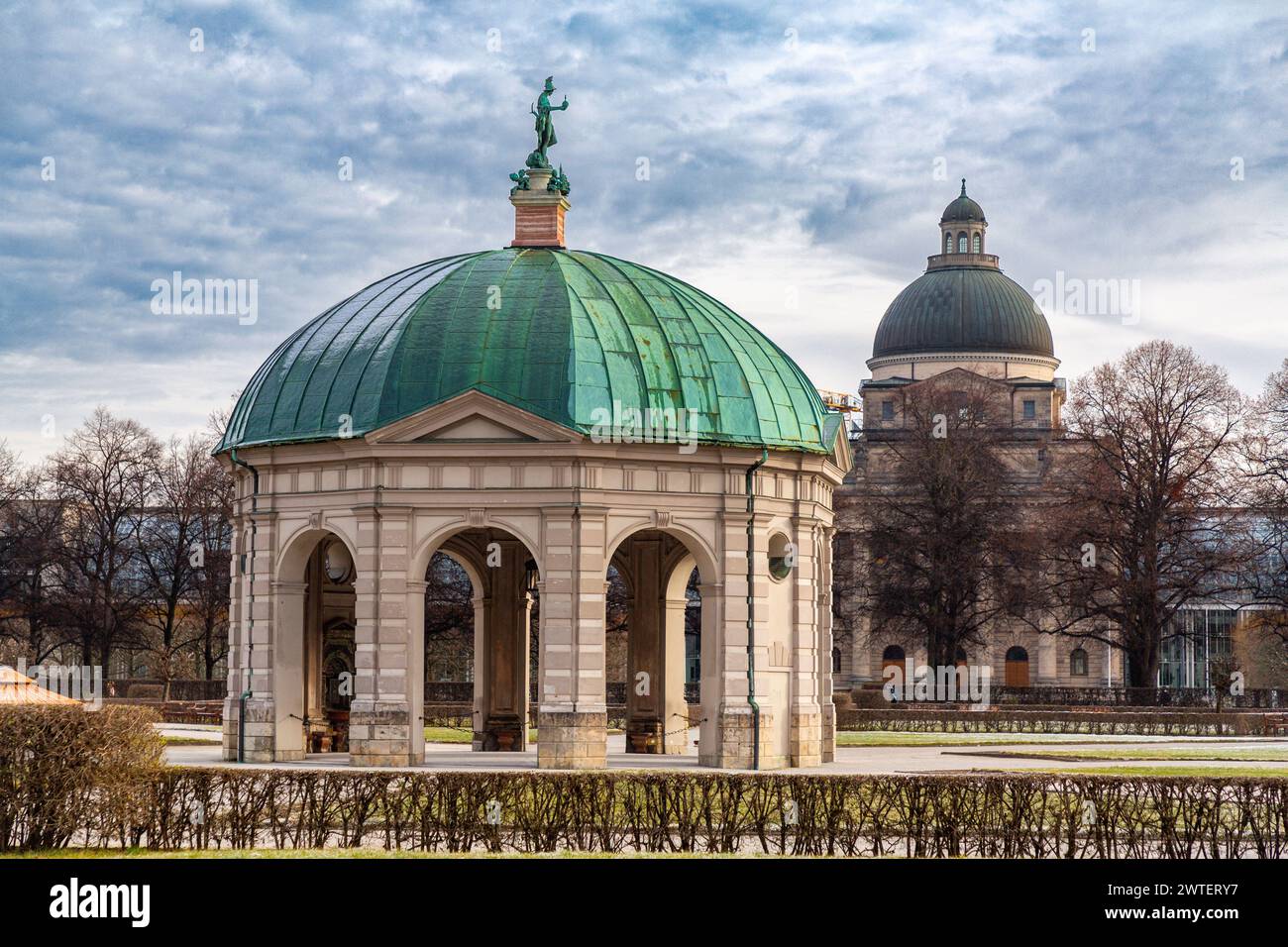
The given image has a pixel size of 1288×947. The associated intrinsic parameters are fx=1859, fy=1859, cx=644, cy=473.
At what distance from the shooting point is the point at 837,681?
110m

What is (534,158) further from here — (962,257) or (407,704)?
(962,257)

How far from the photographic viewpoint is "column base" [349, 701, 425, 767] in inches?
1470

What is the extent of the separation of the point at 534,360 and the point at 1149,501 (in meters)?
41.2

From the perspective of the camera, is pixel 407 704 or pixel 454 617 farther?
pixel 454 617

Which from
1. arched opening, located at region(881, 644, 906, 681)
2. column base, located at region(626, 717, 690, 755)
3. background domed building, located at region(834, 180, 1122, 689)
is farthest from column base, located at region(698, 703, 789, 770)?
arched opening, located at region(881, 644, 906, 681)

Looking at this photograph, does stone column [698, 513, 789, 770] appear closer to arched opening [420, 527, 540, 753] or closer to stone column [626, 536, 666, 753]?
stone column [626, 536, 666, 753]

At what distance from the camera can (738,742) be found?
38250 mm

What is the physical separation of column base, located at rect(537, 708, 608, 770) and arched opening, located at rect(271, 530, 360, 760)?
411 centimetres


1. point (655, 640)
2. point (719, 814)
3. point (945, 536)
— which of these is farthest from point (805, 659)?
point (945, 536)

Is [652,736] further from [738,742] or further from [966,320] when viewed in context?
[966,320]

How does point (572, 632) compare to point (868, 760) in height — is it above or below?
above
